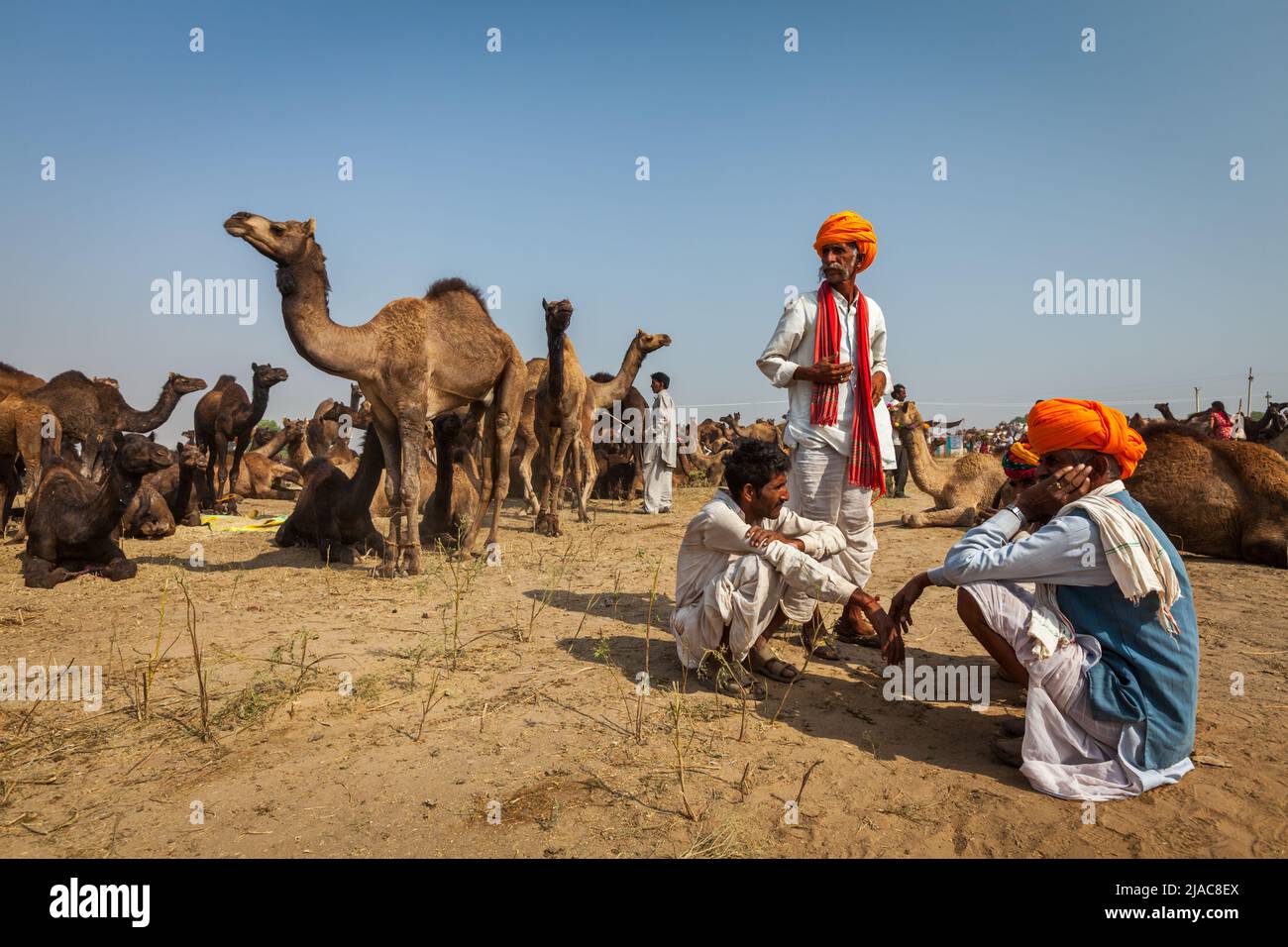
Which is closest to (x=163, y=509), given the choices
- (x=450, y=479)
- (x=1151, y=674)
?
(x=450, y=479)

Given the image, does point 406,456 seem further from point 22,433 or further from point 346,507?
point 22,433

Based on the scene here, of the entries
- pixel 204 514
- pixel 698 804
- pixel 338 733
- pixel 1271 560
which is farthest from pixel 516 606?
pixel 204 514

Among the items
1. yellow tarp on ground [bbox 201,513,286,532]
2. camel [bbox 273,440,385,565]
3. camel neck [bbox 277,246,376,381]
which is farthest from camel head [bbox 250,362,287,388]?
camel neck [bbox 277,246,376,381]

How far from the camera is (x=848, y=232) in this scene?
5.02 metres

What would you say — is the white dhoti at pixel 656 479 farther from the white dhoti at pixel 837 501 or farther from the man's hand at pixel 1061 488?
the man's hand at pixel 1061 488

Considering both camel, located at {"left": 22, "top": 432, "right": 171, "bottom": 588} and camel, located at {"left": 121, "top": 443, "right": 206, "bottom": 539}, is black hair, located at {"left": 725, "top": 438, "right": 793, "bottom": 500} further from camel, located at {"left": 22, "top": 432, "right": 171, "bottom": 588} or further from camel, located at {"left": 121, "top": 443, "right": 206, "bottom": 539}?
camel, located at {"left": 121, "top": 443, "right": 206, "bottom": 539}

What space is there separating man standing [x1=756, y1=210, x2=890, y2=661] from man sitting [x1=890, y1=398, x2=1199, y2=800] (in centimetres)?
176

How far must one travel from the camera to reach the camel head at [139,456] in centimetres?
738

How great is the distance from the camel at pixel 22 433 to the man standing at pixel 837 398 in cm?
1040

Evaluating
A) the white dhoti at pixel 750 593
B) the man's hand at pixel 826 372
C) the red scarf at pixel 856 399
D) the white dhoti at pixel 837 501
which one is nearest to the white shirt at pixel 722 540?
the white dhoti at pixel 750 593

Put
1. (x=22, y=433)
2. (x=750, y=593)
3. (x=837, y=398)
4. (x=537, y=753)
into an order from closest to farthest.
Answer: (x=537, y=753) < (x=750, y=593) < (x=837, y=398) < (x=22, y=433)

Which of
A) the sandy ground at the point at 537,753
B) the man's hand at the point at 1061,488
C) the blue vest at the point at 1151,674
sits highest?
the man's hand at the point at 1061,488

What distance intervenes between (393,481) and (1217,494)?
8202 mm

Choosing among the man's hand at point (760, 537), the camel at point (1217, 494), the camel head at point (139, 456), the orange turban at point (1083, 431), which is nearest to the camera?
the orange turban at point (1083, 431)
